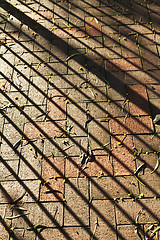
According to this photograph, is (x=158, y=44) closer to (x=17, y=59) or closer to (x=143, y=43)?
(x=143, y=43)

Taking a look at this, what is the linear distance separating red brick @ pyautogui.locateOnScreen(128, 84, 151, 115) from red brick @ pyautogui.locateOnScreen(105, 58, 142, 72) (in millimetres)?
332

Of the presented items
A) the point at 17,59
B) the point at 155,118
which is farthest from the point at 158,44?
the point at 17,59

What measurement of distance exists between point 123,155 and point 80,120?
70cm

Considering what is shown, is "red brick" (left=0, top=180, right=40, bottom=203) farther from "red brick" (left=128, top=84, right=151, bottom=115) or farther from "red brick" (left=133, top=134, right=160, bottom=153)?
"red brick" (left=128, top=84, right=151, bottom=115)

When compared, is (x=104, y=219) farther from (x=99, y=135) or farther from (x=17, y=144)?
(x=17, y=144)

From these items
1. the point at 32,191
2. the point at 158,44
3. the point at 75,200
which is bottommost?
the point at 75,200

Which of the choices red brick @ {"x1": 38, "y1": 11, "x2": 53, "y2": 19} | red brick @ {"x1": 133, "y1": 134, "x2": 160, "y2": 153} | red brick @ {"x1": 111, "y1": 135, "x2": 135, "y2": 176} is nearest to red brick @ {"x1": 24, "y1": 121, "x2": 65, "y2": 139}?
red brick @ {"x1": 111, "y1": 135, "x2": 135, "y2": 176}

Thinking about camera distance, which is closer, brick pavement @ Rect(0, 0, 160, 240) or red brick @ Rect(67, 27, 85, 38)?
brick pavement @ Rect(0, 0, 160, 240)

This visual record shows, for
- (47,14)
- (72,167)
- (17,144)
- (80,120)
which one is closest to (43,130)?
(17,144)

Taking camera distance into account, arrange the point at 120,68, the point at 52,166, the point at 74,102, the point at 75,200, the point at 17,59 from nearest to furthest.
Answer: the point at 75,200 < the point at 52,166 < the point at 74,102 < the point at 120,68 < the point at 17,59

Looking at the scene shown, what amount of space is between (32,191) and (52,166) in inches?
13.8

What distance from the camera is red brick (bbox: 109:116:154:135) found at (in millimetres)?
2820

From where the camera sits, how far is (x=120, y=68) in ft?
10.9

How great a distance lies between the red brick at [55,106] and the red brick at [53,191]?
2.71ft
